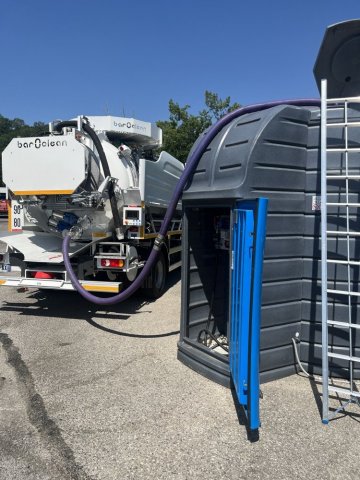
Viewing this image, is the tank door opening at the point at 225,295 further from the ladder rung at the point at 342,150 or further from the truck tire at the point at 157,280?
the truck tire at the point at 157,280

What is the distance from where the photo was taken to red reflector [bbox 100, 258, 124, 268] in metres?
6.05

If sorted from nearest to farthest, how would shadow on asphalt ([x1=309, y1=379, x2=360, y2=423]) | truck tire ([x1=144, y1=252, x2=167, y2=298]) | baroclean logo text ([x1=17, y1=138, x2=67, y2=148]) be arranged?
shadow on asphalt ([x1=309, y1=379, x2=360, y2=423]) → baroclean logo text ([x1=17, y1=138, x2=67, y2=148]) → truck tire ([x1=144, y1=252, x2=167, y2=298])

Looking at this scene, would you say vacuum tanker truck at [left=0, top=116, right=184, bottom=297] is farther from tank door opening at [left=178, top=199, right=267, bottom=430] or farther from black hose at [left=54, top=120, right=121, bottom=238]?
tank door opening at [left=178, top=199, right=267, bottom=430]

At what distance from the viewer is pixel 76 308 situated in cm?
674

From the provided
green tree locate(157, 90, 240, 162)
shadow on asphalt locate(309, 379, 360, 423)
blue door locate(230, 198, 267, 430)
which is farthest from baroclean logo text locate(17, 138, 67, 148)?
green tree locate(157, 90, 240, 162)

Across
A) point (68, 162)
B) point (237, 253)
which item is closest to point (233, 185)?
point (237, 253)

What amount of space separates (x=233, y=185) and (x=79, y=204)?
2.89 metres

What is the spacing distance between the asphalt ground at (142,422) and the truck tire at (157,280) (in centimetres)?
189

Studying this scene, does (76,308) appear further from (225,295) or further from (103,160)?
(225,295)

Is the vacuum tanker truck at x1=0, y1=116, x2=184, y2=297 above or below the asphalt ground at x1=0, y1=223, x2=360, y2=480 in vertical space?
above

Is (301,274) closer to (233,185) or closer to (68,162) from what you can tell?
(233,185)

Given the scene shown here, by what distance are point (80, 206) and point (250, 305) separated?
366 cm

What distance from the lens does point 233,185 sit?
3.79 meters

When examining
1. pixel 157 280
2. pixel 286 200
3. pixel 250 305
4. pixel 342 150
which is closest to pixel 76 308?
pixel 157 280
